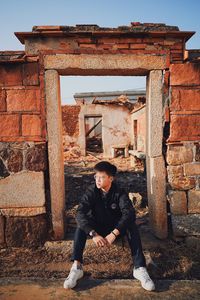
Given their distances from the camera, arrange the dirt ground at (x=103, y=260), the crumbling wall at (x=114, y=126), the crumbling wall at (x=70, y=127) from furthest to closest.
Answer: the crumbling wall at (x=70, y=127)
the crumbling wall at (x=114, y=126)
the dirt ground at (x=103, y=260)

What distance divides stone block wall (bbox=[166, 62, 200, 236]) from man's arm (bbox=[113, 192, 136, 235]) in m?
0.96

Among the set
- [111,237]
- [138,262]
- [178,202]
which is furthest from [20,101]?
[178,202]

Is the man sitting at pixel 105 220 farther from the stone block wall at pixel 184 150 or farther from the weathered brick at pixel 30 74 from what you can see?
the weathered brick at pixel 30 74

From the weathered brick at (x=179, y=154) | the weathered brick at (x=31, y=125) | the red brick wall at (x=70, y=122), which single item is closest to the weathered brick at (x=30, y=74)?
the weathered brick at (x=31, y=125)

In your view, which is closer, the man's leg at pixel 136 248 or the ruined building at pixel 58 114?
the man's leg at pixel 136 248

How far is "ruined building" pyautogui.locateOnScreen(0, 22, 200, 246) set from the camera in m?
3.17

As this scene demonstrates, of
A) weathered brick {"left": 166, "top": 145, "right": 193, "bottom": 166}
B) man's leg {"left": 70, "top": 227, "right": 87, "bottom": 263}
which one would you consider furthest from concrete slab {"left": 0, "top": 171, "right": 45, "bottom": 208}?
weathered brick {"left": 166, "top": 145, "right": 193, "bottom": 166}

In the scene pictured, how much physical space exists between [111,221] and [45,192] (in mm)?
1142

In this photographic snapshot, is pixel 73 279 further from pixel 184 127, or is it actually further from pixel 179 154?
pixel 184 127

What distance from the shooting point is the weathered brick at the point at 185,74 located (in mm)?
3201

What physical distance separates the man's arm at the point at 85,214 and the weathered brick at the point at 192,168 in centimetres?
146

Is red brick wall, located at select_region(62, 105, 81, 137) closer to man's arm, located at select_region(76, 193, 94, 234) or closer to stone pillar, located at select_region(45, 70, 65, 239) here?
stone pillar, located at select_region(45, 70, 65, 239)

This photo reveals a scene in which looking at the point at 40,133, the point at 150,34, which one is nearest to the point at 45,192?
the point at 40,133

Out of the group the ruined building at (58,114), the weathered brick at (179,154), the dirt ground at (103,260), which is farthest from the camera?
the weathered brick at (179,154)
